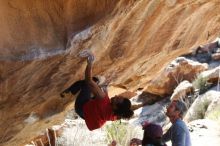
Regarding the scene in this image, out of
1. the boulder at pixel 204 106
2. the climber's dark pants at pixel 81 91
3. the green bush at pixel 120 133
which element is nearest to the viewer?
the climber's dark pants at pixel 81 91

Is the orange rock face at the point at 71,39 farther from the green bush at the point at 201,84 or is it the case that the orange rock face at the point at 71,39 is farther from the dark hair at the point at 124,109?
the green bush at the point at 201,84

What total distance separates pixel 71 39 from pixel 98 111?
81 centimetres

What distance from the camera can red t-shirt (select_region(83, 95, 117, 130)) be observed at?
473cm

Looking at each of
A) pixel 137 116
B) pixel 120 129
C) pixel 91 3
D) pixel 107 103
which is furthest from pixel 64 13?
pixel 137 116

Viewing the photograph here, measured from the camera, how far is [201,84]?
548 inches

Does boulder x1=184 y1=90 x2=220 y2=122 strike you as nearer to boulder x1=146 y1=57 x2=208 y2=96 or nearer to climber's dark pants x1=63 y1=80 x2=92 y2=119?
boulder x1=146 y1=57 x2=208 y2=96

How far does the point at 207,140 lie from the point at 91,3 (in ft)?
20.2

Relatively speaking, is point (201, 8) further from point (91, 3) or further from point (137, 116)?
point (137, 116)

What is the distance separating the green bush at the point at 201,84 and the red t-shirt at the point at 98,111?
9414 millimetres

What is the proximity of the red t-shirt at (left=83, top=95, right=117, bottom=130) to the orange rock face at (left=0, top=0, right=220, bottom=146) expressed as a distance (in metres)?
0.41

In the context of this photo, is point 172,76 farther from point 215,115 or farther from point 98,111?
point 98,111

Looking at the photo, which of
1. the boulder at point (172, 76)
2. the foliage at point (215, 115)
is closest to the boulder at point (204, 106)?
the foliage at point (215, 115)

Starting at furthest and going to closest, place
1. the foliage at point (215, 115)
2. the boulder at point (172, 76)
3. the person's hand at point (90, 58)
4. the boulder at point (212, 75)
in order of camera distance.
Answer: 1. the boulder at point (172, 76)
2. the boulder at point (212, 75)
3. the foliage at point (215, 115)
4. the person's hand at point (90, 58)

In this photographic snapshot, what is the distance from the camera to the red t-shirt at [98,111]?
473cm
